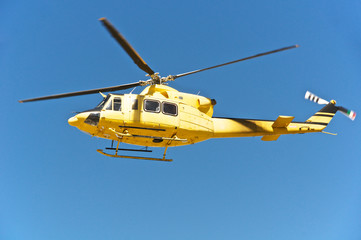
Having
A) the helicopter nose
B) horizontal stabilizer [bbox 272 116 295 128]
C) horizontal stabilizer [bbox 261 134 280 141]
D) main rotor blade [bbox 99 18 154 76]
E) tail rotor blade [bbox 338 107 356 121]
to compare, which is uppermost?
tail rotor blade [bbox 338 107 356 121]

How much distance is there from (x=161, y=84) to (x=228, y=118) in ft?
8.65

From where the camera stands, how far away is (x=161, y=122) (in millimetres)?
12398

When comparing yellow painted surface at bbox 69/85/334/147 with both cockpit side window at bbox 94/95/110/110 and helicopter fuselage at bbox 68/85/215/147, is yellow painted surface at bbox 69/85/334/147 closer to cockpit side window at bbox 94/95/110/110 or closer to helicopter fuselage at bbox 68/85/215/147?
helicopter fuselage at bbox 68/85/215/147

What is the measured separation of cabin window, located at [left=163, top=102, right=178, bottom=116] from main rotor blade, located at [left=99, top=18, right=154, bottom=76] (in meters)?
1.10

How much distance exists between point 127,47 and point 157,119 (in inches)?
98.9

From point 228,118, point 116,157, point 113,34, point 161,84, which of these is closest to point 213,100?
point 228,118

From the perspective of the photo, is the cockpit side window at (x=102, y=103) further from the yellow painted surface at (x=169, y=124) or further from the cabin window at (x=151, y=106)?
the cabin window at (x=151, y=106)

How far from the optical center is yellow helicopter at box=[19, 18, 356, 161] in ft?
39.8

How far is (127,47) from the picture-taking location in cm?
1098

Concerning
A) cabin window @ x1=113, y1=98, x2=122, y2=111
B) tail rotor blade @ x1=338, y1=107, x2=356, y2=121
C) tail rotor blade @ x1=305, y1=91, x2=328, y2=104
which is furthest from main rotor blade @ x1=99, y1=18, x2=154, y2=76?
tail rotor blade @ x1=338, y1=107, x2=356, y2=121

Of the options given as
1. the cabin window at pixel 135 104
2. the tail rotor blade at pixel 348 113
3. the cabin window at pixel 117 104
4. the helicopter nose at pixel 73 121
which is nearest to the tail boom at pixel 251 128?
the tail rotor blade at pixel 348 113

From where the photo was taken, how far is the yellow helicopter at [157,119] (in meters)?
12.1

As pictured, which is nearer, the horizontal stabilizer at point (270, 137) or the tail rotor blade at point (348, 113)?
the horizontal stabilizer at point (270, 137)

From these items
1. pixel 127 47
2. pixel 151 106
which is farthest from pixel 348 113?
pixel 127 47
